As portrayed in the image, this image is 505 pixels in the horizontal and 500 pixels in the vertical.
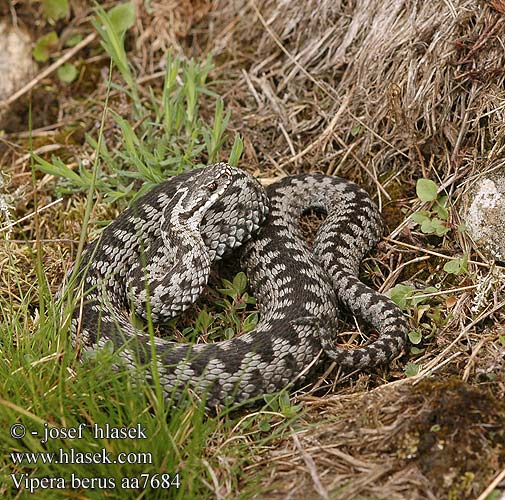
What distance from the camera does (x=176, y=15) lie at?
791cm

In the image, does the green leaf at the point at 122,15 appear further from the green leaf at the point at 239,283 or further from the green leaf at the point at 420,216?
the green leaf at the point at 420,216

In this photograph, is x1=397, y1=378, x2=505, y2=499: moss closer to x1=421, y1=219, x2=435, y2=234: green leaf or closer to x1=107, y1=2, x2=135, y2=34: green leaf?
x1=421, y1=219, x2=435, y2=234: green leaf

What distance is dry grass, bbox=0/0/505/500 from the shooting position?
426cm

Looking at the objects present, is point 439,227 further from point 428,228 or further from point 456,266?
point 456,266

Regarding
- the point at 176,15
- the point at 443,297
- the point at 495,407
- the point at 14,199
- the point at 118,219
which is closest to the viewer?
the point at 495,407

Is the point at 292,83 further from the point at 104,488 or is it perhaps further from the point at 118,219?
the point at 104,488

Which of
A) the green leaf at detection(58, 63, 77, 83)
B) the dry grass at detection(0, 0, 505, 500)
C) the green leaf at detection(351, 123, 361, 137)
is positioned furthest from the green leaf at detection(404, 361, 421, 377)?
the green leaf at detection(58, 63, 77, 83)

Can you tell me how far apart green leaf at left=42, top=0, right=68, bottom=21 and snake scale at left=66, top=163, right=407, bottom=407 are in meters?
3.14

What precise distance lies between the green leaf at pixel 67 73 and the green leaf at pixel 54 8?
60cm

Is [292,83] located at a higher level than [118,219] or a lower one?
higher

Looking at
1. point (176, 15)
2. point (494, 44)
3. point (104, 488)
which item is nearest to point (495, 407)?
point (104, 488)

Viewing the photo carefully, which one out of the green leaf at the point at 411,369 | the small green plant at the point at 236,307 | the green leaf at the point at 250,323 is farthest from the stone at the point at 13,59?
the green leaf at the point at 411,369

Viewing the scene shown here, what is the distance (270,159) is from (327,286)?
1728 mm

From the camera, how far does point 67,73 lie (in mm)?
7965
